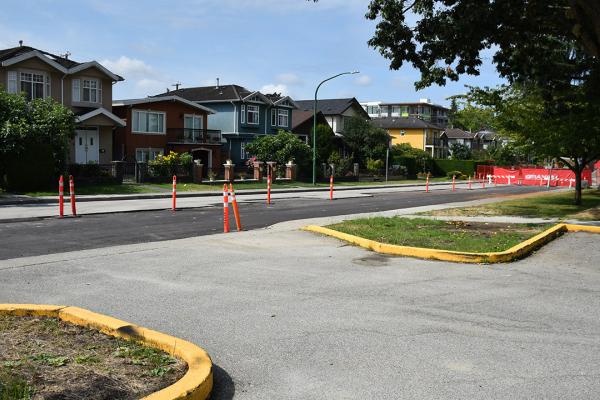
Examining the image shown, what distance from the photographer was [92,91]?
38.2m

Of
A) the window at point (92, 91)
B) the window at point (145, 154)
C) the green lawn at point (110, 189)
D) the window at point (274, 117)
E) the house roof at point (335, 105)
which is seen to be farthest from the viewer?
the house roof at point (335, 105)

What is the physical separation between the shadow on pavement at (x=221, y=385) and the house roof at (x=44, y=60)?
33.2 meters

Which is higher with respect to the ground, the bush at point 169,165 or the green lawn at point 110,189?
the bush at point 169,165

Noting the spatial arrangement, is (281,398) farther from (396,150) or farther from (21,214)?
(396,150)

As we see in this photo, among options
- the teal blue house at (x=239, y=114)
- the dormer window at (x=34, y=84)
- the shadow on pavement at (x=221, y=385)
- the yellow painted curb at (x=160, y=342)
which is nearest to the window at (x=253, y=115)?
the teal blue house at (x=239, y=114)

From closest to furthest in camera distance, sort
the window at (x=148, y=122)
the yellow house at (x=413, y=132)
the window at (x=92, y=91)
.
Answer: the window at (x=92, y=91)
the window at (x=148, y=122)
the yellow house at (x=413, y=132)

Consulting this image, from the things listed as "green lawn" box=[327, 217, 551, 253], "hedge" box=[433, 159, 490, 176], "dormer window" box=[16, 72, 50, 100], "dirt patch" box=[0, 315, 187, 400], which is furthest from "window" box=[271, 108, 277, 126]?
"dirt patch" box=[0, 315, 187, 400]

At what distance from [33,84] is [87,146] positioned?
197 inches

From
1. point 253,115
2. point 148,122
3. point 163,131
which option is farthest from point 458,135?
point 148,122

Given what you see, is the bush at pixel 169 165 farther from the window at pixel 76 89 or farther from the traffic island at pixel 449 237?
the traffic island at pixel 449 237

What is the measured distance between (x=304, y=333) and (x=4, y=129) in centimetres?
2405

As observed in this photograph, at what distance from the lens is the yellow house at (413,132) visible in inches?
3612

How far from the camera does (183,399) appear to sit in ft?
12.4

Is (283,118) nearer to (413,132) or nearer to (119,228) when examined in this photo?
(413,132)
